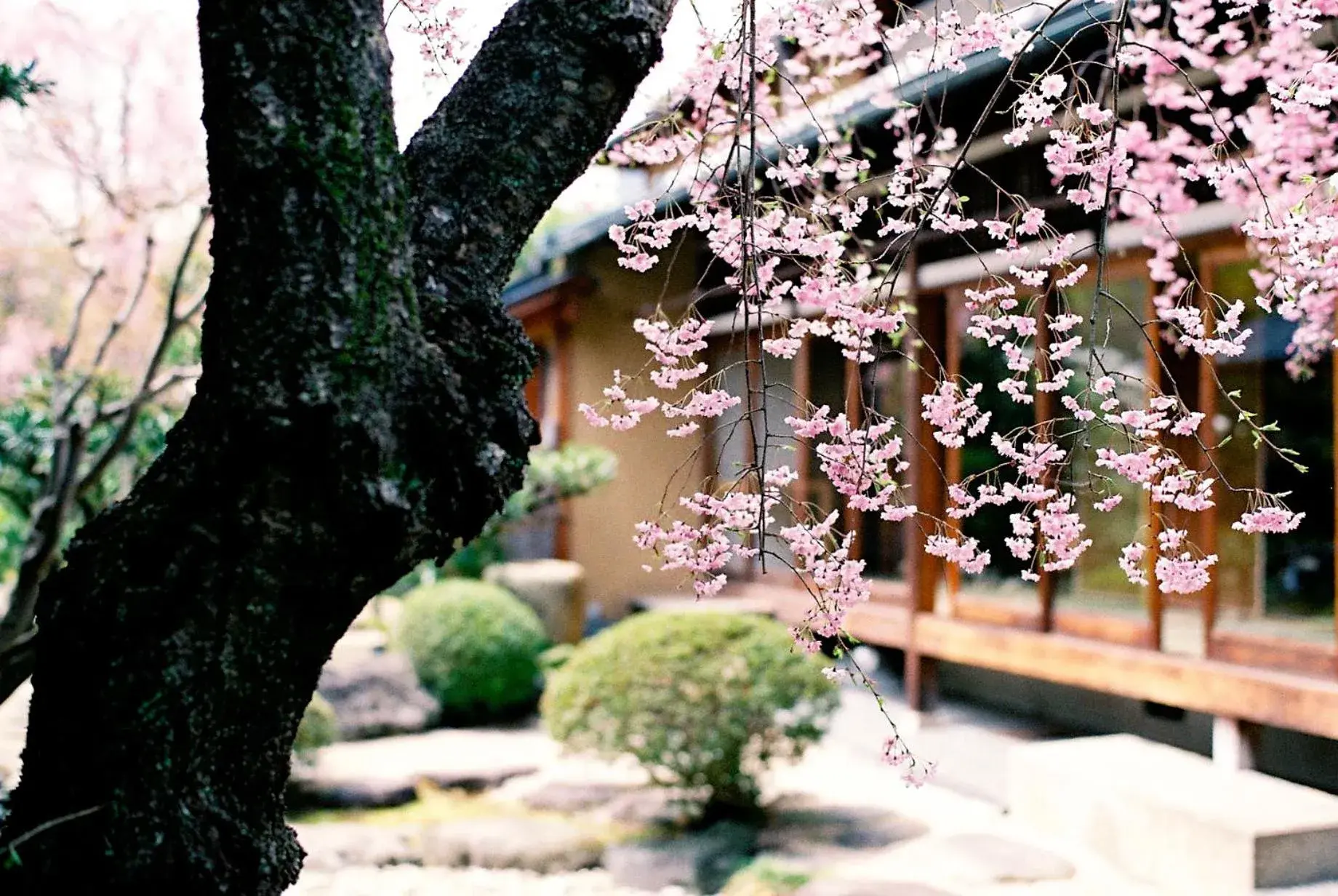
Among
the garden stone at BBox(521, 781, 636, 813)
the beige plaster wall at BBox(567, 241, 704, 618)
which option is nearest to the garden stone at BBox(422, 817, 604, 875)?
the garden stone at BBox(521, 781, 636, 813)

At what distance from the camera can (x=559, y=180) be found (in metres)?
2.04

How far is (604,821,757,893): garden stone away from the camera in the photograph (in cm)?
529

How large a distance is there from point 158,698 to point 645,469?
974cm

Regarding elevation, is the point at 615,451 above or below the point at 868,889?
above

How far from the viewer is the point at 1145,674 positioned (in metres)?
5.80

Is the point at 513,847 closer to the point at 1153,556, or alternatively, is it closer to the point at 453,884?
the point at 453,884

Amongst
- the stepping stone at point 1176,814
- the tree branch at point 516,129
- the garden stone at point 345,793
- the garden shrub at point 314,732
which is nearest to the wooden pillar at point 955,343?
the stepping stone at point 1176,814

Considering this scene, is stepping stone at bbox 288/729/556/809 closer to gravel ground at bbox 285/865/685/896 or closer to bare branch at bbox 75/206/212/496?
gravel ground at bbox 285/865/685/896

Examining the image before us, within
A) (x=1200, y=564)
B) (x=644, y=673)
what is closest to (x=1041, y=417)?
(x=644, y=673)

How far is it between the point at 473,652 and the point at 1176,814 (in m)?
5.34

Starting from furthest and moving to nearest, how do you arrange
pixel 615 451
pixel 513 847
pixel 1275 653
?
1. pixel 615 451
2. pixel 513 847
3. pixel 1275 653

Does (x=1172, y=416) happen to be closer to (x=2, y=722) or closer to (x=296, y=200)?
(x=296, y=200)

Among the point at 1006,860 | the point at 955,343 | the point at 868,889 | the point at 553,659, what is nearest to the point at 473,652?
the point at 553,659

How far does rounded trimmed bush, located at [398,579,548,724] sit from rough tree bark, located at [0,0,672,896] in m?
6.87
